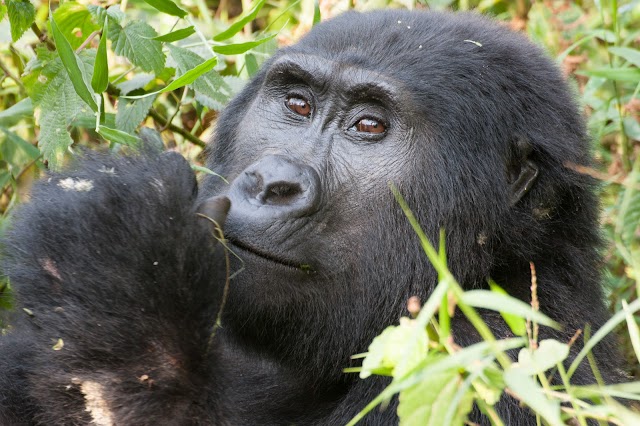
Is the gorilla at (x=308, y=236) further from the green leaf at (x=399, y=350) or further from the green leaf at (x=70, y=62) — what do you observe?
the green leaf at (x=399, y=350)

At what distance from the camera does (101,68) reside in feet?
10.5

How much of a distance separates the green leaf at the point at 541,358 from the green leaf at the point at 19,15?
2.39m

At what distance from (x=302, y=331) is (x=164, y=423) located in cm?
65

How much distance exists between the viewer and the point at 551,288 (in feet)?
10.4

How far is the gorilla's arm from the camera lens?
8.33 feet

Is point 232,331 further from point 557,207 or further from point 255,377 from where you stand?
point 557,207

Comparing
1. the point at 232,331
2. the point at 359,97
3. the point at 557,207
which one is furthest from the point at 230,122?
the point at 557,207

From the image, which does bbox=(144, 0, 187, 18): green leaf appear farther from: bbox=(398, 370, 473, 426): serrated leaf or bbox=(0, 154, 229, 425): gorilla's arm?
bbox=(398, 370, 473, 426): serrated leaf

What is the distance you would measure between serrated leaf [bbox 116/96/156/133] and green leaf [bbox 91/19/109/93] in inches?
26.4

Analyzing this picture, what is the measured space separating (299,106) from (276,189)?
0.54m

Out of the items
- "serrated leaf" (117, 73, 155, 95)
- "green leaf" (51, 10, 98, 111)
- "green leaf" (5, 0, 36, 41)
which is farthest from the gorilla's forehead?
"serrated leaf" (117, 73, 155, 95)

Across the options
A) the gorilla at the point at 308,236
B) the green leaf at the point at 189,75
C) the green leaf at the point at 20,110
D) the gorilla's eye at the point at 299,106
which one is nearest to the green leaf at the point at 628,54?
the gorilla at the point at 308,236

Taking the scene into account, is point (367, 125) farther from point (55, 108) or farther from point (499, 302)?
point (499, 302)

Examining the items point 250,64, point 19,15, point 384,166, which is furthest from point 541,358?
point 250,64
